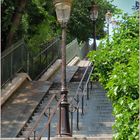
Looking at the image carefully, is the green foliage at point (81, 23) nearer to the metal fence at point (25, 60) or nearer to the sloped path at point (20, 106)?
the metal fence at point (25, 60)

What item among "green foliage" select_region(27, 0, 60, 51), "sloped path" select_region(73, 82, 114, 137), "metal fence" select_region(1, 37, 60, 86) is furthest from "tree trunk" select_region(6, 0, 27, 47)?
"sloped path" select_region(73, 82, 114, 137)

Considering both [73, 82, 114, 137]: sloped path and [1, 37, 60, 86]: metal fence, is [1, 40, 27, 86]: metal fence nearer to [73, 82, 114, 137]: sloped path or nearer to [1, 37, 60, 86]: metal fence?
[1, 37, 60, 86]: metal fence

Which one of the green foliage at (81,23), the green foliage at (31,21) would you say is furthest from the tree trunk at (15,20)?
the green foliage at (81,23)

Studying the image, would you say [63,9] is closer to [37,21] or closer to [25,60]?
[25,60]

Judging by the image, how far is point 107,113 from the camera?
14.5m

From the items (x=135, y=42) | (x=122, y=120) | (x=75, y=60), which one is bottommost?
(x=75, y=60)

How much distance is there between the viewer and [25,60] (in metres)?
19.9

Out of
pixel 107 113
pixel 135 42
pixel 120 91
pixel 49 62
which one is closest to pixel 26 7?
pixel 49 62

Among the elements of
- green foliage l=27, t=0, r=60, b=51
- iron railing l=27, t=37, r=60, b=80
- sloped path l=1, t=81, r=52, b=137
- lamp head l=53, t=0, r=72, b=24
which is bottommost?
sloped path l=1, t=81, r=52, b=137

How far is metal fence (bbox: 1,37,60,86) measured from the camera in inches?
690

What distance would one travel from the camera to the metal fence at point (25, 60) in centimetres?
1753

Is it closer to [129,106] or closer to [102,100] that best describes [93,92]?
[102,100]

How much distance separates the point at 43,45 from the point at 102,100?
7804 mm

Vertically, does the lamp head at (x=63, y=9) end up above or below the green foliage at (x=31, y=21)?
above
